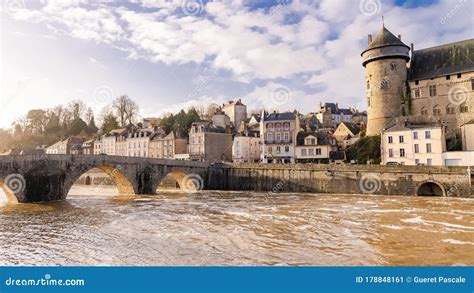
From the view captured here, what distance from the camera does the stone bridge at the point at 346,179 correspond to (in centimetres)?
2544

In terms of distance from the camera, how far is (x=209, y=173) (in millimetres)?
35094

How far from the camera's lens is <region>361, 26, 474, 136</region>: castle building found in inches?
1426

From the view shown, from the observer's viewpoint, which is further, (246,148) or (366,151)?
(246,148)

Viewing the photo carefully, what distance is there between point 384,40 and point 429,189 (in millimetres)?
19890

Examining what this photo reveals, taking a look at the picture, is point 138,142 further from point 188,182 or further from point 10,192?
point 10,192

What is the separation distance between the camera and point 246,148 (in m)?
46.9

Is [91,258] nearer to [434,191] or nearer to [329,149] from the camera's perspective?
[434,191]

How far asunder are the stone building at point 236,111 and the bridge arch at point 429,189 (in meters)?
45.3

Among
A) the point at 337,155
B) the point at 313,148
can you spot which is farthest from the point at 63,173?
the point at 337,155

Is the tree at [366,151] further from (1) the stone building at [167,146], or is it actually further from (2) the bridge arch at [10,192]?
(2) the bridge arch at [10,192]

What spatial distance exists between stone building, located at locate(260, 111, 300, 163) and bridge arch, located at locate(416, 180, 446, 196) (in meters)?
16.3

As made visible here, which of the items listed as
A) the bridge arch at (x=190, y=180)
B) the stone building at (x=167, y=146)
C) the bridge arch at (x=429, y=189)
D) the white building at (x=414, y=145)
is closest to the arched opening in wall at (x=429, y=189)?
the bridge arch at (x=429, y=189)
